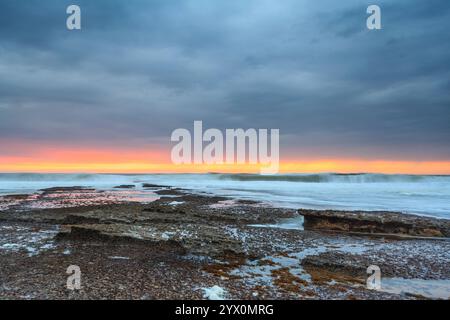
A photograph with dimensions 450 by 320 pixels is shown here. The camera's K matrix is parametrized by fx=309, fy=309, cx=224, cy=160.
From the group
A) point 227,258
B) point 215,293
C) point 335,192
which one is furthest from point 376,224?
point 335,192

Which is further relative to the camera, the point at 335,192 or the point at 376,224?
the point at 335,192

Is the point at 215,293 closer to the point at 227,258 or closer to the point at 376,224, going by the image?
the point at 227,258

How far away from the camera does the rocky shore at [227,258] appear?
6723mm

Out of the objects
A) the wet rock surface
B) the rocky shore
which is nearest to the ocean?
the wet rock surface

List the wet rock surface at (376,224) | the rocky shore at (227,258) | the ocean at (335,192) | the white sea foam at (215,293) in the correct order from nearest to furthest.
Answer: the white sea foam at (215,293) < the rocky shore at (227,258) < the wet rock surface at (376,224) < the ocean at (335,192)

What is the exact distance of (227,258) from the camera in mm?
9508

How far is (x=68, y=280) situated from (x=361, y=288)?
6636 mm

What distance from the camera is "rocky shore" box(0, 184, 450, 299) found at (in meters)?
6.72

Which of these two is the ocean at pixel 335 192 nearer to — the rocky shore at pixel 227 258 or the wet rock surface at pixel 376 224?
the wet rock surface at pixel 376 224

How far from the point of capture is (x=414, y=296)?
6.75 m

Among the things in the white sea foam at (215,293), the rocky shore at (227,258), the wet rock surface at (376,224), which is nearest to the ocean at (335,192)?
the wet rock surface at (376,224)

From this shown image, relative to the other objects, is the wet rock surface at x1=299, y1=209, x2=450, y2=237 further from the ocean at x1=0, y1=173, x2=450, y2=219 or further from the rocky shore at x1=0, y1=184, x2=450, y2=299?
the ocean at x1=0, y1=173, x2=450, y2=219
